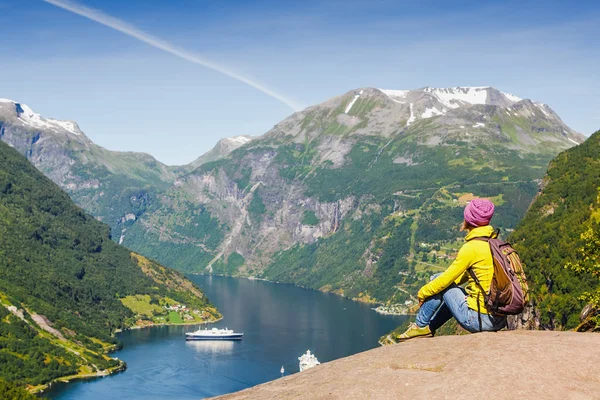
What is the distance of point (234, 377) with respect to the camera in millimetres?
193875

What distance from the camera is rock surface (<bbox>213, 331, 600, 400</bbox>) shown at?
49.0 feet

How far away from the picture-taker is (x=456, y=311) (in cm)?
1892

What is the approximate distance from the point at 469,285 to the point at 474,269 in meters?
0.57

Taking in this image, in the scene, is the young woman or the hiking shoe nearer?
the young woman

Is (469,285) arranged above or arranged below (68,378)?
above

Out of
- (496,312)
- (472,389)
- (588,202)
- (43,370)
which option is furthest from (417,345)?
(43,370)

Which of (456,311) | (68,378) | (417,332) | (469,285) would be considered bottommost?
(68,378)

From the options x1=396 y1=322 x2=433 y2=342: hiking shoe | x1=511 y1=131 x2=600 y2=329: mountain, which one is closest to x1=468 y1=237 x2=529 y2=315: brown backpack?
x1=396 y1=322 x2=433 y2=342: hiking shoe

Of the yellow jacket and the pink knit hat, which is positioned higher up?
the pink knit hat

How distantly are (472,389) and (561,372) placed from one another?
2.45 metres

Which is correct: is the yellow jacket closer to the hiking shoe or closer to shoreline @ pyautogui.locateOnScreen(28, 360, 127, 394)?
the hiking shoe

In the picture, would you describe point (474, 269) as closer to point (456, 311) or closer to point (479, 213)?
point (456, 311)

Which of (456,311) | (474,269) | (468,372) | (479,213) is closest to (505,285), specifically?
(474,269)

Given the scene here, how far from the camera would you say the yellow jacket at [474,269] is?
1816cm
